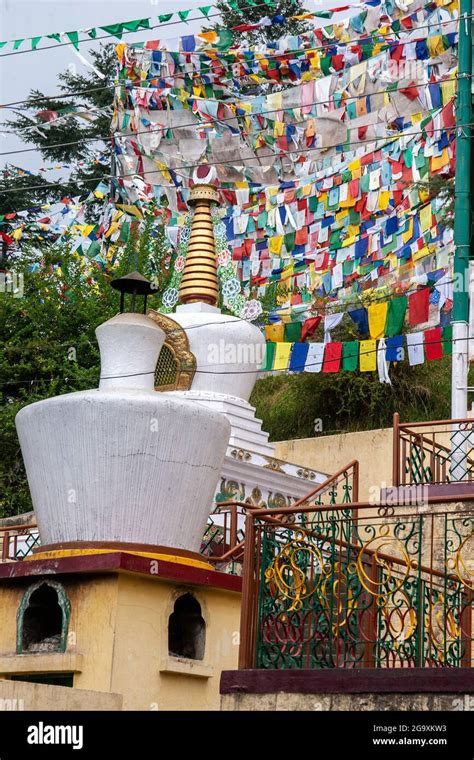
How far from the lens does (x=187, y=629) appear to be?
1109cm

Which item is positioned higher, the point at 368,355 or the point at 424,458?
the point at 368,355

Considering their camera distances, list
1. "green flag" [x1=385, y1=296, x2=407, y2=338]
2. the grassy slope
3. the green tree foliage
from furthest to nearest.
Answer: the grassy slope < the green tree foliage < "green flag" [x1=385, y1=296, x2=407, y2=338]

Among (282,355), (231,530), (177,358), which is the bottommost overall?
(231,530)

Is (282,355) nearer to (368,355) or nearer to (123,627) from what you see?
(368,355)

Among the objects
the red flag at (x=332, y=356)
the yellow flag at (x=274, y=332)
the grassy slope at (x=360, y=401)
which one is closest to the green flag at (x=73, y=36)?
the yellow flag at (x=274, y=332)

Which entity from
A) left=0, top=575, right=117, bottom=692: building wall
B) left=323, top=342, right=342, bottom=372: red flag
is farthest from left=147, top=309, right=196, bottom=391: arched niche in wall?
left=0, top=575, right=117, bottom=692: building wall

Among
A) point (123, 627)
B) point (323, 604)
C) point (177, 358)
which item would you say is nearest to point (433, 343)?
point (177, 358)

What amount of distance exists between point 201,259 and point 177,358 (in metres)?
1.65

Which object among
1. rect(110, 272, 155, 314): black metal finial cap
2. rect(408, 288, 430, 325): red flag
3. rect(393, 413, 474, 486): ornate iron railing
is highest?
rect(408, 288, 430, 325): red flag

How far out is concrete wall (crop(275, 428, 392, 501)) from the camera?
58.9 ft

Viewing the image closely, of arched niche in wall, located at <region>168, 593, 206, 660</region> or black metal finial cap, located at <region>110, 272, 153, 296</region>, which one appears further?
black metal finial cap, located at <region>110, 272, 153, 296</region>

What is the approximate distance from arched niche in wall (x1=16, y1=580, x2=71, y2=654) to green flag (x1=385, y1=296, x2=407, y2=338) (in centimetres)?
873

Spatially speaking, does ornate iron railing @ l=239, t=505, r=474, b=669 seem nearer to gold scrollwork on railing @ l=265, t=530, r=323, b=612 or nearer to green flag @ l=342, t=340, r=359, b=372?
gold scrollwork on railing @ l=265, t=530, r=323, b=612

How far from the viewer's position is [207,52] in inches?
1288
